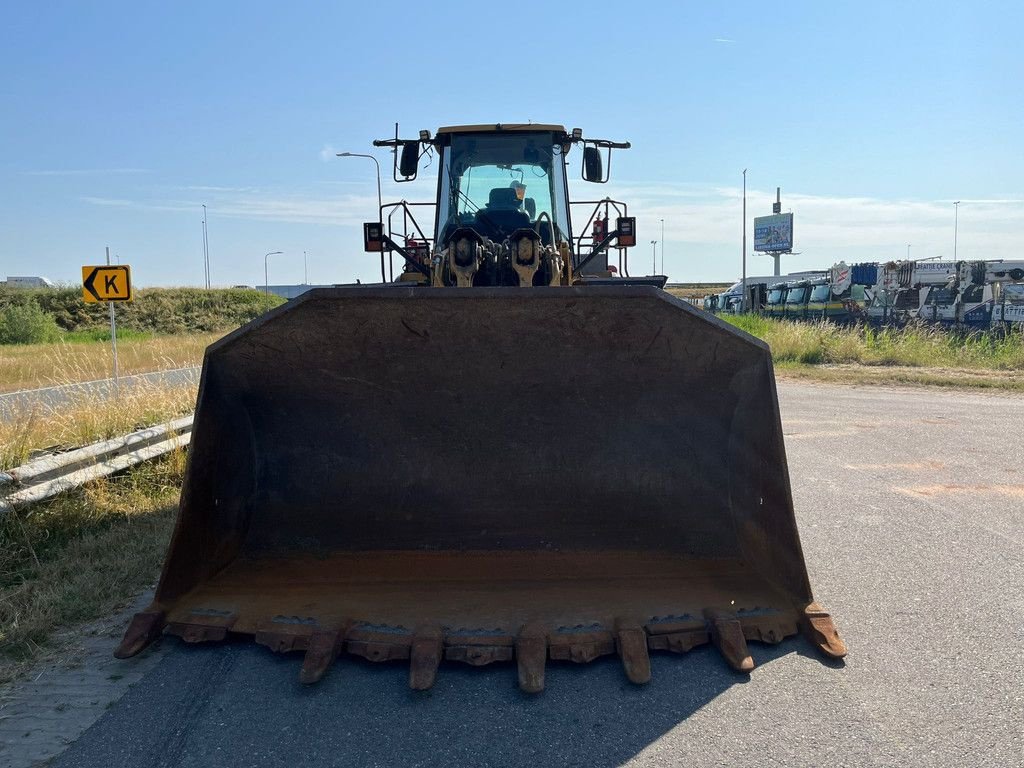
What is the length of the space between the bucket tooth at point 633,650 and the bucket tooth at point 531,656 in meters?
0.32

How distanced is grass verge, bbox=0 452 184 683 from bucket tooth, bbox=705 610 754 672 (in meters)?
3.06

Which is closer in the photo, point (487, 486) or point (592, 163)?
point (487, 486)

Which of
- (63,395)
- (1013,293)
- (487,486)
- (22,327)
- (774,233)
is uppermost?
(774,233)

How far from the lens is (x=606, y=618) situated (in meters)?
4.04

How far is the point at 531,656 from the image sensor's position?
374 centimetres

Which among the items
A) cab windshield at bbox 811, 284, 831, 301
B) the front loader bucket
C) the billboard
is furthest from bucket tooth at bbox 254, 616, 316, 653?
the billboard

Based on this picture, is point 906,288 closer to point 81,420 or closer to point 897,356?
point 897,356

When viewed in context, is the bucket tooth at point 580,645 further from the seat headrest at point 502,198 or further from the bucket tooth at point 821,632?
the seat headrest at point 502,198

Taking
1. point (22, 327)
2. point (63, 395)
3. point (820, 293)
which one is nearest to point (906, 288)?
point (820, 293)

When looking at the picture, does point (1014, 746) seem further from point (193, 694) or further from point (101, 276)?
point (101, 276)

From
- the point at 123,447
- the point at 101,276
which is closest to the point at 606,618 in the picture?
the point at 123,447

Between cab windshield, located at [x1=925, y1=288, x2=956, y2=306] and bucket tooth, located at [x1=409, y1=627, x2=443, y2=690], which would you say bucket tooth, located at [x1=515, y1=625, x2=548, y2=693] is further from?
cab windshield, located at [x1=925, y1=288, x2=956, y2=306]

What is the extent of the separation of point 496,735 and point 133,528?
12.6ft

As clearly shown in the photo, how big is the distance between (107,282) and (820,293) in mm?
27799
